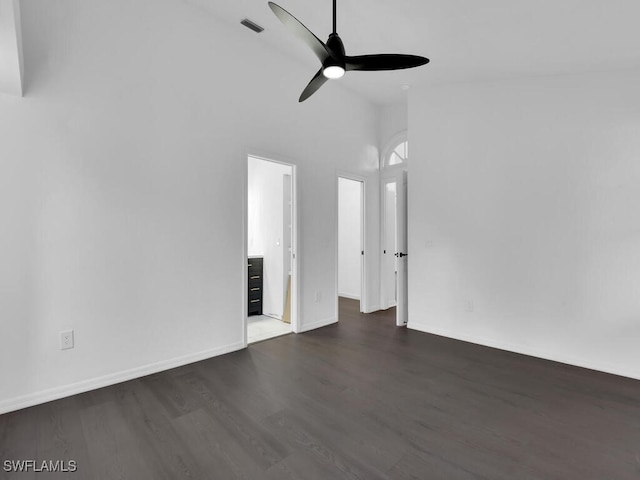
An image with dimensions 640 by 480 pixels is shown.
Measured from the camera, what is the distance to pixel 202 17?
3.13 meters

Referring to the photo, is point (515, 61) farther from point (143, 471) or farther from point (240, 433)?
point (143, 471)

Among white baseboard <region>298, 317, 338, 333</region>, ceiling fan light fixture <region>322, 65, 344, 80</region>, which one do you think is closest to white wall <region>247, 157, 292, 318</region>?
white baseboard <region>298, 317, 338, 333</region>

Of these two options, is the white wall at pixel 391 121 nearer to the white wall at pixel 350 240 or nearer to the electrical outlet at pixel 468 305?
the white wall at pixel 350 240

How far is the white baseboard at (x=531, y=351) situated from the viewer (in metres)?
2.94

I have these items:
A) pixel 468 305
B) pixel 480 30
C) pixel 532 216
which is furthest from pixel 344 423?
pixel 480 30

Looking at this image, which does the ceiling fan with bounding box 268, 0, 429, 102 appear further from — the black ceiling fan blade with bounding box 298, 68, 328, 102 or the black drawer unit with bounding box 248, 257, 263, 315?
the black drawer unit with bounding box 248, 257, 263, 315

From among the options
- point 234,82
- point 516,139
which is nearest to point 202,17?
point 234,82

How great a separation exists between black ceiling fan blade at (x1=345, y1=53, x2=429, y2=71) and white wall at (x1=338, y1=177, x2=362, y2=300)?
4180mm

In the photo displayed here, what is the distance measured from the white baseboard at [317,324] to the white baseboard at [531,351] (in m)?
1.03

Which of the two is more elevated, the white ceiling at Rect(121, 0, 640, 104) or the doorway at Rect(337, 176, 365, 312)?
the white ceiling at Rect(121, 0, 640, 104)

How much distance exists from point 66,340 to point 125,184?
1.28 metres

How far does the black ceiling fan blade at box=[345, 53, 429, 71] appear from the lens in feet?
6.56

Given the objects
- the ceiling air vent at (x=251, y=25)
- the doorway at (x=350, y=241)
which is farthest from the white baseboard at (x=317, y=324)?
the ceiling air vent at (x=251, y=25)

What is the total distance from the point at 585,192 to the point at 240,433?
361cm
